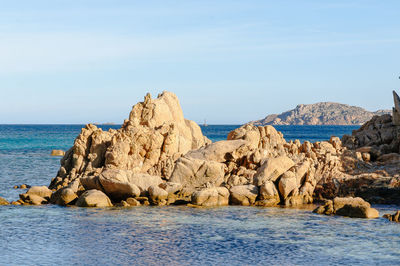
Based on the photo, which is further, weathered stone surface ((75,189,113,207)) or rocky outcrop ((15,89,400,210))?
rocky outcrop ((15,89,400,210))

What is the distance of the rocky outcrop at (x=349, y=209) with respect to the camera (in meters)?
31.8

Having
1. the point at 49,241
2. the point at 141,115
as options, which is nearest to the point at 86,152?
the point at 141,115

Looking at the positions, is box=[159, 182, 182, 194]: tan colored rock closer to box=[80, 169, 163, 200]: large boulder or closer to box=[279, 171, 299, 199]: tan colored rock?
box=[80, 169, 163, 200]: large boulder

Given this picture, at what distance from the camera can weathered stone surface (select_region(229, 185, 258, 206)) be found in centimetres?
3628

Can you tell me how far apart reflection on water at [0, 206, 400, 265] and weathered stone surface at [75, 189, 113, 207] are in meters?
1.12

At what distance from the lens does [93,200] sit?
35188 millimetres

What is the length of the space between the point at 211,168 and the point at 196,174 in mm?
1150

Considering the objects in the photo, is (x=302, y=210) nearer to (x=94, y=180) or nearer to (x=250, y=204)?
(x=250, y=204)

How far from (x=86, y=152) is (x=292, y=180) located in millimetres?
16705

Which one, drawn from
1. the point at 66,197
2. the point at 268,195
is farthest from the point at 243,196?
the point at 66,197

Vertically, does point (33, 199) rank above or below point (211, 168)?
below

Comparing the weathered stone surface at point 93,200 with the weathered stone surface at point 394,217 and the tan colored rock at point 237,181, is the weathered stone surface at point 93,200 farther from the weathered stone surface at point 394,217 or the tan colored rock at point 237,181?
the weathered stone surface at point 394,217

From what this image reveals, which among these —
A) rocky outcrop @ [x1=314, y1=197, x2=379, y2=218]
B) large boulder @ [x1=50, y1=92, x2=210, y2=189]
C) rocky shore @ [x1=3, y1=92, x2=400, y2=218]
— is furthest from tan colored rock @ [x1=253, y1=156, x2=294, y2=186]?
large boulder @ [x1=50, y1=92, x2=210, y2=189]

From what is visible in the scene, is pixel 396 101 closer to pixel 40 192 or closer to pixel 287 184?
pixel 287 184
